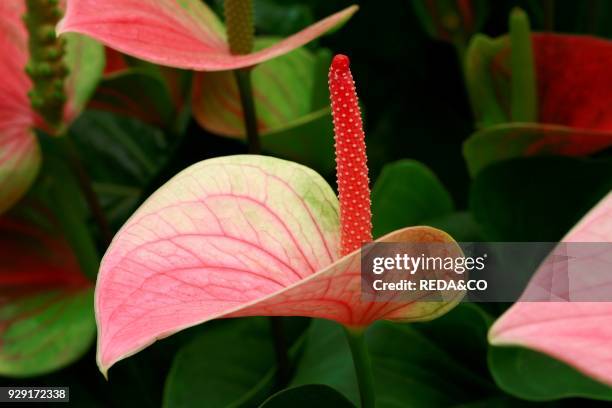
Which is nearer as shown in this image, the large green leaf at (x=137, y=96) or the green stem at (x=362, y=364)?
the green stem at (x=362, y=364)

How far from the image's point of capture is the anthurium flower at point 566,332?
0.77ft

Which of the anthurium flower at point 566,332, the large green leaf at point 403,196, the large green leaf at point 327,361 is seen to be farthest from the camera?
the large green leaf at point 403,196

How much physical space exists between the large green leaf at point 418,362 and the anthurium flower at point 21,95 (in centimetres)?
23

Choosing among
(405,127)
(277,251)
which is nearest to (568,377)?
(277,251)

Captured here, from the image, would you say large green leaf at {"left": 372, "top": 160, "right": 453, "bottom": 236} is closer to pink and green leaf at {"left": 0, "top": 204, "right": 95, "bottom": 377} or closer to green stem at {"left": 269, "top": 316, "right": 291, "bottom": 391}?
green stem at {"left": 269, "top": 316, "right": 291, "bottom": 391}

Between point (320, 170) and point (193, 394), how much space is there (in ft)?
0.73

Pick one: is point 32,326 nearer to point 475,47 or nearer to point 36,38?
point 36,38

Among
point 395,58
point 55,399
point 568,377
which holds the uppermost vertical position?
point 395,58

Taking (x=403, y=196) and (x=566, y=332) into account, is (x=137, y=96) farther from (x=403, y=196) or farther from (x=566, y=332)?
(x=566, y=332)

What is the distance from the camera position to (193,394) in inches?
22.4

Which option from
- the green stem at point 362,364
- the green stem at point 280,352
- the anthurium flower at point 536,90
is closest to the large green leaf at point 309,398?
the green stem at point 362,364

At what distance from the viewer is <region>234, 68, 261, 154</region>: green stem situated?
545 millimetres

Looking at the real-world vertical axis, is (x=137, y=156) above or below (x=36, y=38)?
below

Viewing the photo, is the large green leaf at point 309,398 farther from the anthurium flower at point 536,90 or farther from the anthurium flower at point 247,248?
the anthurium flower at point 536,90
